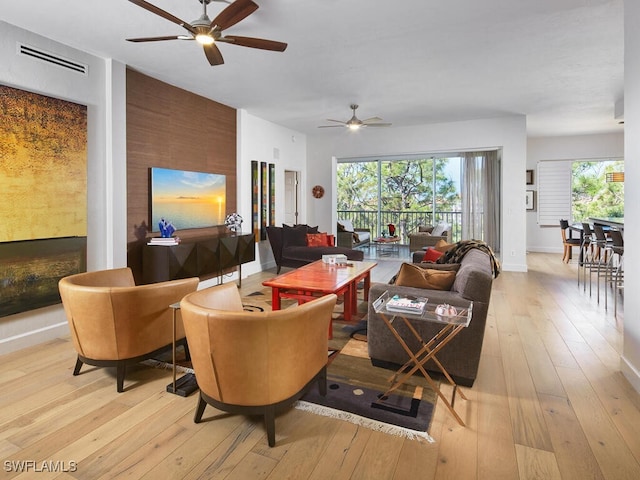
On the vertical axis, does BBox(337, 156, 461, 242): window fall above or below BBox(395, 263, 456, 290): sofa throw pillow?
above

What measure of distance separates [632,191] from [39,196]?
16.0ft

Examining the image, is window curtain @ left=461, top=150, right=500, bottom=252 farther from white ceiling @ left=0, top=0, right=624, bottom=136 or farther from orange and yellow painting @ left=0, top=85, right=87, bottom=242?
orange and yellow painting @ left=0, top=85, right=87, bottom=242

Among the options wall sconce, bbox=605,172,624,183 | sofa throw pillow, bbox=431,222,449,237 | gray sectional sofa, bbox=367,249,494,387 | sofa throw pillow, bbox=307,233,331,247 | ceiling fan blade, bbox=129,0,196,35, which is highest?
ceiling fan blade, bbox=129,0,196,35

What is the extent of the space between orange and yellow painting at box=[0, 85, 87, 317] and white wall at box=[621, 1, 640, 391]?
479 centimetres

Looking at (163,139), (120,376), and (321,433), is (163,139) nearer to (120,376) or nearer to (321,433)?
(120,376)

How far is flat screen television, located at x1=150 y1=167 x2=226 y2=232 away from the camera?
4.86 m

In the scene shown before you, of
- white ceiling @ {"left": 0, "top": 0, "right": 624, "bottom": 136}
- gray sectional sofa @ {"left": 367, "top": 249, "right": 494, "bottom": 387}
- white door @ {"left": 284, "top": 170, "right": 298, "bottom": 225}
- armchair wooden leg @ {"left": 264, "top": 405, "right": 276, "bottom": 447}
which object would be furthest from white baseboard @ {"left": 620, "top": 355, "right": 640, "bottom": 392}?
white door @ {"left": 284, "top": 170, "right": 298, "bottom": 225}

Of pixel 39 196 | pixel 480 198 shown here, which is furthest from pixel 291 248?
pixel 480 198

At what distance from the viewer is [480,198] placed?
9.78 metres

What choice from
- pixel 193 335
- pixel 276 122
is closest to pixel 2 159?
pixel 193 335

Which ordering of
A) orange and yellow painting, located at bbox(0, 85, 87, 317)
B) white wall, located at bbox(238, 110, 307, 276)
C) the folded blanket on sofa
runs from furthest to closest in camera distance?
1. white wall, located at bbox(238, 110, 307, 276)
2. the folded blanket on sofa
3. orange and yellow painting, located at bbox(0, 85, 87, 317)

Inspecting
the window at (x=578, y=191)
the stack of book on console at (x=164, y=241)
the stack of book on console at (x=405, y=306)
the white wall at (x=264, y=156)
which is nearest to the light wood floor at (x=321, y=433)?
the stack of book on console at (x=405, y=306)

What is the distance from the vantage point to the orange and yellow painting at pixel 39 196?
3240mm

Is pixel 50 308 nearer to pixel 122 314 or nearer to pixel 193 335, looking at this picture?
pixel 122 314
